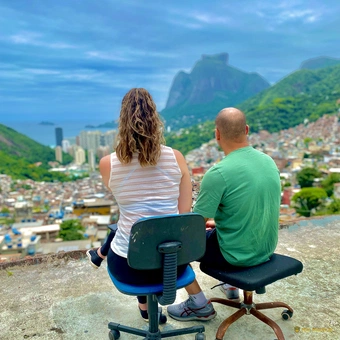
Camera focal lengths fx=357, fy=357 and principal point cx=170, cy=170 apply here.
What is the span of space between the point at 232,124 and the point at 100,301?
4.05 ft

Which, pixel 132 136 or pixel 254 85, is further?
pixel 254 85

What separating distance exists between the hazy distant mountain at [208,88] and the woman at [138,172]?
134m

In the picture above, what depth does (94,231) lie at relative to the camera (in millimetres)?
24125

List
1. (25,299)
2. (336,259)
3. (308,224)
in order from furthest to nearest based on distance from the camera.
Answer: (308,224), (336,259), (25,299)

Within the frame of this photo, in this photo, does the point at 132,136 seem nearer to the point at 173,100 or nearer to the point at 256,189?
the point at 256,189

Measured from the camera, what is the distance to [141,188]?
54.1 inches

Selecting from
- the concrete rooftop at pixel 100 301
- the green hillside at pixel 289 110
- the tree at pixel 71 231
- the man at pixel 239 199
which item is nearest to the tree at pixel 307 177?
the tree at pixel 71 231

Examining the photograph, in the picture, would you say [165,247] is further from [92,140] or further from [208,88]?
[208,88]

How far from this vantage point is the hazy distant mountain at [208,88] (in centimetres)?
14350

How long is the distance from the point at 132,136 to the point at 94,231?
23.7m

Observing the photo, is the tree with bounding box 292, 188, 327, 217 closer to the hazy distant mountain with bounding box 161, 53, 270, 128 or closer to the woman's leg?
the woman's leg

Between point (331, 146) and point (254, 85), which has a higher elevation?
point (254, 85)

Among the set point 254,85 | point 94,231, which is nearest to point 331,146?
point 94,231

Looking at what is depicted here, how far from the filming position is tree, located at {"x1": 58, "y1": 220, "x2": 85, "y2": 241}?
74.3 ft
